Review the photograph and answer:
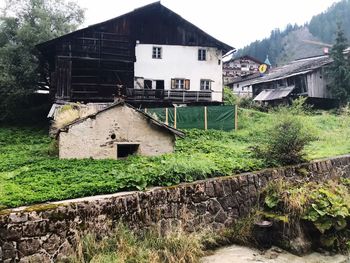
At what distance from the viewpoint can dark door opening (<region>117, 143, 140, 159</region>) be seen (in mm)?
13214

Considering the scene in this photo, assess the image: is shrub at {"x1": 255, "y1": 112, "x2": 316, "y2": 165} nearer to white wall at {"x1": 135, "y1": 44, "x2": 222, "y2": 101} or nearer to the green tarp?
the green tarp

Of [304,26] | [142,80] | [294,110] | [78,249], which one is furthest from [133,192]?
[304,26]

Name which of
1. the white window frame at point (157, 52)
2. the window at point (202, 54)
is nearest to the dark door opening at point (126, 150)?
the white window frame at point (157, 52)

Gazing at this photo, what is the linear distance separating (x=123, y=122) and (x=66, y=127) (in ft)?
6.52

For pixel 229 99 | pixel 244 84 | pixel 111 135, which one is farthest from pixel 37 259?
pixel 244 84

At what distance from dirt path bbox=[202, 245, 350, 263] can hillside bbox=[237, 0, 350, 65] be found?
76.4 m

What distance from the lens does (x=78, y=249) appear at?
24.7 feet

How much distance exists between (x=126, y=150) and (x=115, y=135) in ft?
3.01

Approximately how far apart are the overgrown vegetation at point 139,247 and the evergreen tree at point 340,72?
30.6 m

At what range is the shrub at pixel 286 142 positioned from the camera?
41.1 ft

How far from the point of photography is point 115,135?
12961 mm

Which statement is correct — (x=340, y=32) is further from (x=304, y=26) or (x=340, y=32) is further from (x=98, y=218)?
(x=304, y=26)

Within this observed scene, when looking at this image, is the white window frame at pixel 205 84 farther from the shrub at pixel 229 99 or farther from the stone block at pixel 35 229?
the stone block at pixel 35 229

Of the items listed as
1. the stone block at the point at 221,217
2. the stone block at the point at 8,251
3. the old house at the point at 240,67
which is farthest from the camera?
the old house at the point at 240,67
